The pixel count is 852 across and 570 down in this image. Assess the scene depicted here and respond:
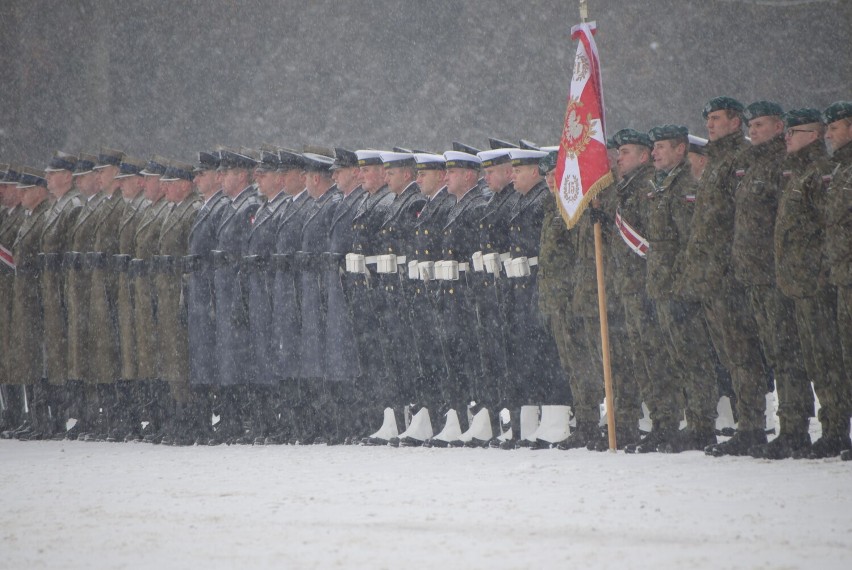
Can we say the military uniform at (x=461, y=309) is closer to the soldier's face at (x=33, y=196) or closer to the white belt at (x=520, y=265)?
the white belt at (x=520, y=265)

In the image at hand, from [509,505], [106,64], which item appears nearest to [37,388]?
[509,505]

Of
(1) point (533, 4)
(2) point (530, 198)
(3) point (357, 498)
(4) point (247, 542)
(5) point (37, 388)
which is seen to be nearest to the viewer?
(4) point (247, 542)

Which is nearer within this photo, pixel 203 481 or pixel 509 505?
pixel 509 505

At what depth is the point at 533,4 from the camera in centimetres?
1692

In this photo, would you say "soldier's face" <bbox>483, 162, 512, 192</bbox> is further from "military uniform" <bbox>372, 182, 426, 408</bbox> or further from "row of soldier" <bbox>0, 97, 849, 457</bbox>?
"military uniform" <bbox>372, 182, 426, 408</bbox>

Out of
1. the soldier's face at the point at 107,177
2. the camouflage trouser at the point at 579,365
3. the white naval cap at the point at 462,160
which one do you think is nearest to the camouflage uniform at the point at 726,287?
the camouflage trouser at the point at 579,365

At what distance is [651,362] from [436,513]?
2.54m

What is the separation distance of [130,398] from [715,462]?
4754 millimetres

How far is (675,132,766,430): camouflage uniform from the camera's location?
7613 millimetres

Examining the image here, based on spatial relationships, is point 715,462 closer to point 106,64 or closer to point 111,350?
point 111,350

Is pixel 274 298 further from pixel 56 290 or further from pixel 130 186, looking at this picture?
pixel 56 290

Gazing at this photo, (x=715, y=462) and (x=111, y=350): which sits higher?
(x=111, y=350)

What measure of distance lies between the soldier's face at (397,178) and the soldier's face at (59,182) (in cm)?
285

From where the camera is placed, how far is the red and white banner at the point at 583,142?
8.39m
